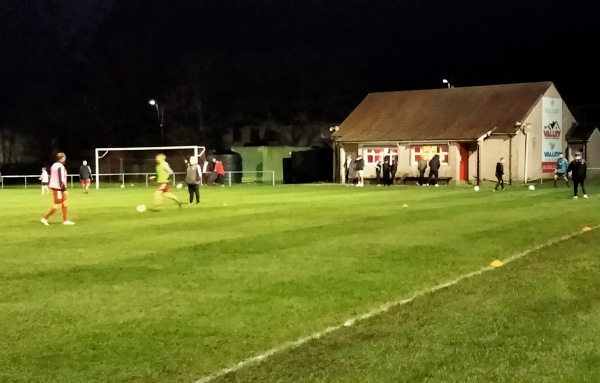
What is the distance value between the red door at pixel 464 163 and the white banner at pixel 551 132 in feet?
17.1

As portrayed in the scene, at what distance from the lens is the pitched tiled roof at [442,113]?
4334 cm

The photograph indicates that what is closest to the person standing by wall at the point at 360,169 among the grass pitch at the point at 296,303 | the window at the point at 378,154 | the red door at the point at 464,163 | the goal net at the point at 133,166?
the window at the point at 378,154

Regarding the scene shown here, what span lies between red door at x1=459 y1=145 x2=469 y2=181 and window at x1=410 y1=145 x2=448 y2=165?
2.96ft

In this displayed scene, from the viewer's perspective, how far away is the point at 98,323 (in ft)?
26.2

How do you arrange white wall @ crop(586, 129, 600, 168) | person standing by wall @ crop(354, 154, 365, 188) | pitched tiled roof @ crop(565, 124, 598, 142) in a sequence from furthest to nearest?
1. white wall @ crop(586, 129, 600, 168)
2. pitched tiled roof @ crop(565, 124, 598, 142)
3. person standing by wall @ crop(354, 154, 365, 188)

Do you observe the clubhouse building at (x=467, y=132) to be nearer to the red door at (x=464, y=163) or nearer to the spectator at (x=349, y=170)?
the red door at (x=464, y=163)

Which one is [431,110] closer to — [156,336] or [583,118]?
[583,118]

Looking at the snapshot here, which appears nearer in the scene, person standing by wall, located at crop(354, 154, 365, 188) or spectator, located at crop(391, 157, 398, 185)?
person standing by wall, located at crop(354, 154, 365, 188)

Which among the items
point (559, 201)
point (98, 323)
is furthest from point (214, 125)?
point (98, 323)

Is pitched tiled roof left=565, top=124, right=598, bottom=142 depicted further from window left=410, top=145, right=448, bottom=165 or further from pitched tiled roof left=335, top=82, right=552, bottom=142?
window left=410, top=145, right=448, bottom=165

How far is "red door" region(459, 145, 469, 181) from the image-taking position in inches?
1689

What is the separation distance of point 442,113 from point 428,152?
3.60m

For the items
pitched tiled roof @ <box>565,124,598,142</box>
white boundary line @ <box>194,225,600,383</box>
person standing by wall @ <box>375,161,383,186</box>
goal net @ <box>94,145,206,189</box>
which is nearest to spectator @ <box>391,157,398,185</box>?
person standing by wall @ <box>375,161,383,186</box>

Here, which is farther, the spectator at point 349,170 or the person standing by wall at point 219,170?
the person standing by wall at point 219,170
